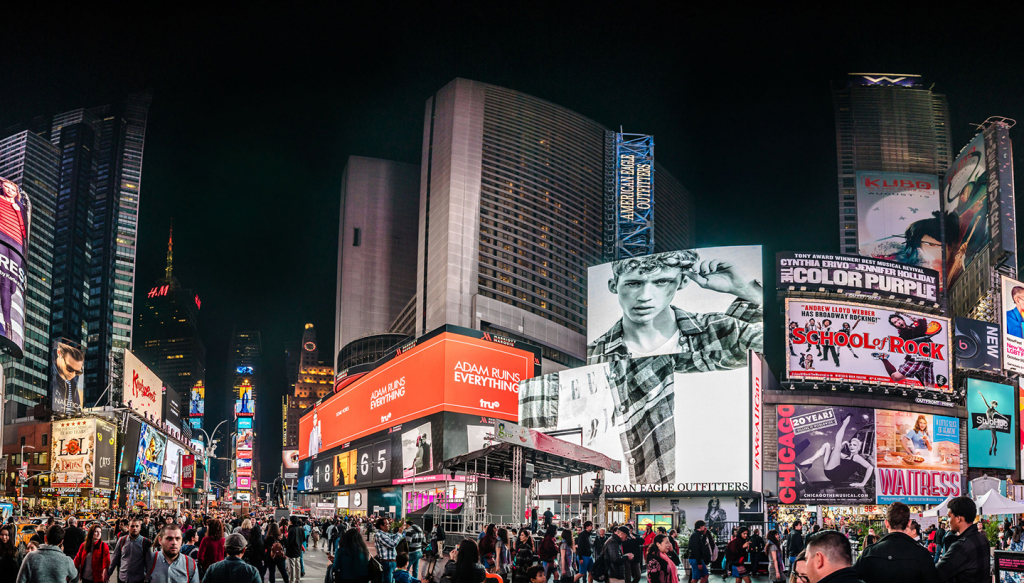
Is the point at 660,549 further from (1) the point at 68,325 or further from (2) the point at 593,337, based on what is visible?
(1) the point at 68,325

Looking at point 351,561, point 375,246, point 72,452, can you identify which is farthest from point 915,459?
point 375,246

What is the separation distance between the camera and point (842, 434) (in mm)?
57188

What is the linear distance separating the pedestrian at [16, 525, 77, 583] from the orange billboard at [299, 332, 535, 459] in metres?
59.8

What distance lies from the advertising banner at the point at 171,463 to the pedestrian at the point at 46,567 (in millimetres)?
107591

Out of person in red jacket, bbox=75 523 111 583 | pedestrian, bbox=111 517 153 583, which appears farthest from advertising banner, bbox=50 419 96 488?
pedestrian, bbox=111 517 153 583

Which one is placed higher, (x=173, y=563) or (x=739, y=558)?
→ (x=173, y=563)

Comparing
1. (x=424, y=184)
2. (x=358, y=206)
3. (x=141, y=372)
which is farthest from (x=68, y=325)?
(x=424, y=184)

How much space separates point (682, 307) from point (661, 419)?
836cm

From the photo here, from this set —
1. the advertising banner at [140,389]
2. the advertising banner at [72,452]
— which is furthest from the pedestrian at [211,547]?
the advertising banner at [140,389]

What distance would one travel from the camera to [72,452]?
3287 inches

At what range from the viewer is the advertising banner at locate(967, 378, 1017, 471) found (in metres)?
61.7

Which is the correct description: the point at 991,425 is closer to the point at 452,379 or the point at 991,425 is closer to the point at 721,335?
the point at 721,335

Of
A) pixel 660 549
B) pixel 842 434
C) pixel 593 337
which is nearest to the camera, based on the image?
pixel 660 549

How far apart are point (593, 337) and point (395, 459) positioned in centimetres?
2308
